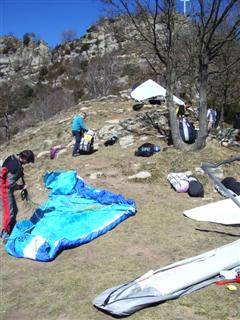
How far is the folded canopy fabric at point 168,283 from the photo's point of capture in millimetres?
4359

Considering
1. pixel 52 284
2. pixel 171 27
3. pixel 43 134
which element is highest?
pixel 171 27

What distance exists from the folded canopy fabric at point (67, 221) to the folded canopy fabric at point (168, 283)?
184 cm

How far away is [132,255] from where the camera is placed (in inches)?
236

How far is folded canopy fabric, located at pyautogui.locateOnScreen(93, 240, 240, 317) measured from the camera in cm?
436

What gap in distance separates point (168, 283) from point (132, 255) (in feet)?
4.76

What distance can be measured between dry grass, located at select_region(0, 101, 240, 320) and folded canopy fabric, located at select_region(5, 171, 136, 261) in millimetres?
144

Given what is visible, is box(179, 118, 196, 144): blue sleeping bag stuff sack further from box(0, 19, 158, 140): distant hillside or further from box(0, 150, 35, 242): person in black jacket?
box(0, 150, 35, 242): person in black jacket

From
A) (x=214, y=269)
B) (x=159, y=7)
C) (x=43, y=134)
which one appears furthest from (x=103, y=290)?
(x=43, y=134)

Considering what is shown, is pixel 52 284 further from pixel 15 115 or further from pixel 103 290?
pixel 15 115

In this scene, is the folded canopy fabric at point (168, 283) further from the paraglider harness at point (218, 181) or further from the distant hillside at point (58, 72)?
the distant hillside at point (58, 72)

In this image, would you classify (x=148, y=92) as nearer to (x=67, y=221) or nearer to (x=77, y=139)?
(x=77, y=139)

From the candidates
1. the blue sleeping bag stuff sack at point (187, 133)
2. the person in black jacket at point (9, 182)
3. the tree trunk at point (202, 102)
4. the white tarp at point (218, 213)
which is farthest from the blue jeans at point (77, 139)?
the white tarp at point (218, 213)

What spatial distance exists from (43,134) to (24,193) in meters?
7.04

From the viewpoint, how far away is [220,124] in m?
15.7
